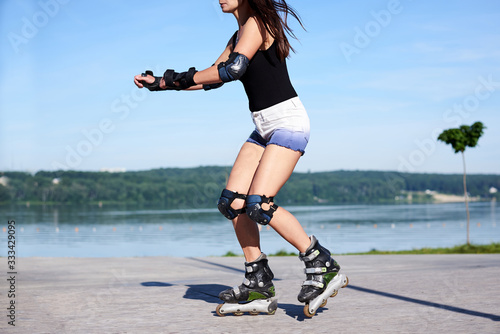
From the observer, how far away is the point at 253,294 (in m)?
3.74

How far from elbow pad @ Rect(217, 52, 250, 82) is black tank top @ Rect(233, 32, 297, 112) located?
0.54 ft

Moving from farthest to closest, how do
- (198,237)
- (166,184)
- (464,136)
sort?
(166,184) < (198,237) < (464,136)

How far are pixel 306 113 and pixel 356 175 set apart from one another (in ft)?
506

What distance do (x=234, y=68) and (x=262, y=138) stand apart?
0.60m

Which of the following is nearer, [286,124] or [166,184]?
[286,124]

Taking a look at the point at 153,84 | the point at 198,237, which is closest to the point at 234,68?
the point at 153,84

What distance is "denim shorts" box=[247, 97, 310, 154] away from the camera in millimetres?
3594

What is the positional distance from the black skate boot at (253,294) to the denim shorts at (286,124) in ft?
2.66

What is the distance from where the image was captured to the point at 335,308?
154 inches

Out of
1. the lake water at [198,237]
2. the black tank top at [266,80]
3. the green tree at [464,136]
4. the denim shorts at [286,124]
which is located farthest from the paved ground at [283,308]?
the lake water at [198,237]

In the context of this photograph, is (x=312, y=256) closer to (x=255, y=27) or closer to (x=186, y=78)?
(x=186, y=78)

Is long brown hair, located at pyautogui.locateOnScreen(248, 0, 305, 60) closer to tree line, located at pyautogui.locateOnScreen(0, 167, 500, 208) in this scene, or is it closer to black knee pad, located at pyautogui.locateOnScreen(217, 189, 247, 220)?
black knee pad, located at pyautogui.locateOnScreen(217, 189, 247, 220)

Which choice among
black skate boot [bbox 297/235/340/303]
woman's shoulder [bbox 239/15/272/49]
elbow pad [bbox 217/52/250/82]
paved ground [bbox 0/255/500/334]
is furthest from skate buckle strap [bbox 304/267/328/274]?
woman's shoulder [bbox 239/15/272/49]

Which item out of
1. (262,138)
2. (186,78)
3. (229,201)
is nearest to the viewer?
(186,78)
